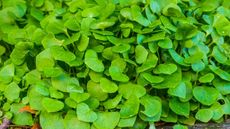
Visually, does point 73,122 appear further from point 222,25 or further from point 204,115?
point 222,25

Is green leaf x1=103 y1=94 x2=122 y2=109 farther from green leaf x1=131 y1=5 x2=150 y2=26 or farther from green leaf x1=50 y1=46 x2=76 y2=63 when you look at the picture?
green leaf x1=131 y1=5 x2=150 y2=26

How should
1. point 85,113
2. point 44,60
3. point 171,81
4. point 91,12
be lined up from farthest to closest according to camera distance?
point 91,12 < point 44,60 < point 171,81 < point 85,113

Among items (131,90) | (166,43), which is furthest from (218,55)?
(131,90)

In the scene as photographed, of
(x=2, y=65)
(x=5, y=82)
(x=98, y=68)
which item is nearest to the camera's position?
(x=98, y=68)

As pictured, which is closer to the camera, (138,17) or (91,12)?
(138,17)

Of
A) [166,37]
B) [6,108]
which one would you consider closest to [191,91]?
[166,37]

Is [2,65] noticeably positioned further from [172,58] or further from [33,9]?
[172,58]

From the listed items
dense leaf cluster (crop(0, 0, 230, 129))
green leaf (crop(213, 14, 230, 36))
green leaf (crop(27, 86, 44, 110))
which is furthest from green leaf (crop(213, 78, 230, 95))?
green leaf (crop(27, 86, 44, 110))
